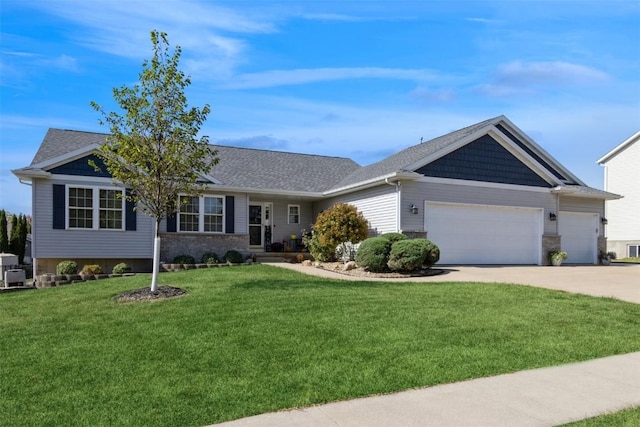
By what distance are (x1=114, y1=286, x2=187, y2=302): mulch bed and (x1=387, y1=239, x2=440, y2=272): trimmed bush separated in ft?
22.3

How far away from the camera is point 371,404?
4750 mm

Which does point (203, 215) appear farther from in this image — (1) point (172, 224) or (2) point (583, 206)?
(2) point (583, 206)

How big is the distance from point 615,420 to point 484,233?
50.5 feet

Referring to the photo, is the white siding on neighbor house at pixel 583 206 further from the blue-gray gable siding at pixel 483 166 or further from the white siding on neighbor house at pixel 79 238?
the white siding on neighbor house at pixel 79 238

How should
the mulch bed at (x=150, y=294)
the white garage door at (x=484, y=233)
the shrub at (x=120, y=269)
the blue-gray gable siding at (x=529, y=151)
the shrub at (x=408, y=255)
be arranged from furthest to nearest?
the blue-gray gable siding at (x=529, y=151), the white garage door at (x=484, y=233), the shrub at (x=120, y=269), the shrub at (x=408, y=255), the mulch bed at (x=150, y=294)

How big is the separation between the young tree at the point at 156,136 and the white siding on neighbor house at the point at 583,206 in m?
17.2

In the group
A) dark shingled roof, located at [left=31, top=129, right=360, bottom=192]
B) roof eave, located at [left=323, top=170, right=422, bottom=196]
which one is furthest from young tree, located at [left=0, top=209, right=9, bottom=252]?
roof eave, located at [left=323, top=170, right=422, bottom=196]

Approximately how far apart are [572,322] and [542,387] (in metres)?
3.47

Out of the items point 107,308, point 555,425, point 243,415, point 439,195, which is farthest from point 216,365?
point 439,195

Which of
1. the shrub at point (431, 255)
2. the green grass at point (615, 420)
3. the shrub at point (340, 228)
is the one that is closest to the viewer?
the green grass at point (615, 420)

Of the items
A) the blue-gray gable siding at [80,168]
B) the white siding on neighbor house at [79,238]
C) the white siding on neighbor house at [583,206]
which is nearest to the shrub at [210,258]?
the white siding on neighbor house at [79,238]

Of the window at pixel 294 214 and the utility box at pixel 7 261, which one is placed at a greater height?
the window at pixel 294 214

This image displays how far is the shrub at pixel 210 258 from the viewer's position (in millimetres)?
18203

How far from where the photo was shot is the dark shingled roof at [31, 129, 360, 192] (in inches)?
751
